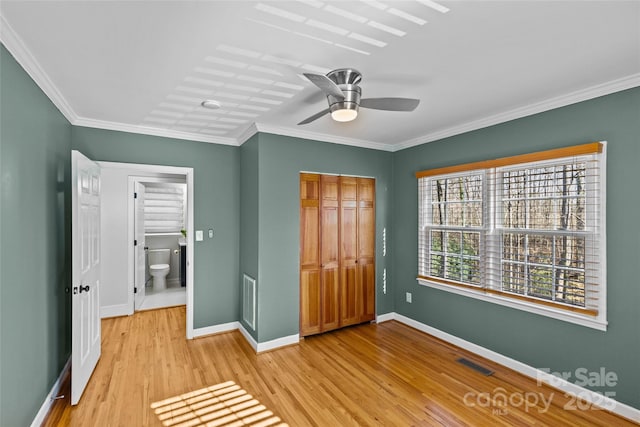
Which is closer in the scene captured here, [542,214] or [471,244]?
[542,214]

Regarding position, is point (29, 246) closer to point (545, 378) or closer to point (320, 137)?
point (320, 137)

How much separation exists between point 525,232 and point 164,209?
624cm

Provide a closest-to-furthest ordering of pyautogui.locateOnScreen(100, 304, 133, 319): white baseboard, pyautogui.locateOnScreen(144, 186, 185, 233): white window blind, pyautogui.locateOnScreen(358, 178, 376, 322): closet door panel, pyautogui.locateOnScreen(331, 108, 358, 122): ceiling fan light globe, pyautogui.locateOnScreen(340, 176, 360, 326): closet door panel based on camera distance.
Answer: pyautogui.locateOnScreen(331, 108, 358, 122): ceiling fan light globe, pyautogui.locateOnScreen(340, 176, 360, 326): closet door panel, pyautogui.locateOnScreen(358, 178, 376, 322): closet door panel, pyautogui.locateOnScreen(100, 304, 133, 319): white baseboard, pyautogui.locateOnScreen(144, 186, 185, 233): white window blind

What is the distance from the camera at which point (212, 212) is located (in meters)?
4.02

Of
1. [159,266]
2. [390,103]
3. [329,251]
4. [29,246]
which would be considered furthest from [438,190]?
[159,266]

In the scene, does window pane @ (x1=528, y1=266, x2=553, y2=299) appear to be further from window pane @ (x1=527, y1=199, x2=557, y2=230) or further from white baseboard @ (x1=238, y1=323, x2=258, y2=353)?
white baseboard @ (x1=238, y1=323, x2=258, y2=353)

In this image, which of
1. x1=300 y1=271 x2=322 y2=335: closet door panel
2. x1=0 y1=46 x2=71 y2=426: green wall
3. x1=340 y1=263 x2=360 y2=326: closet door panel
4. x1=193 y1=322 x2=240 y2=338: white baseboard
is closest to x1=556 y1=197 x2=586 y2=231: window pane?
x1=340 y1=263 x2=360 y2=326: closet door panel

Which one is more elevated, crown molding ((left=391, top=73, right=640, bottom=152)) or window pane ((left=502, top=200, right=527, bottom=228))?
crown molding ((left=391, top=73, right=640, bottom=152))

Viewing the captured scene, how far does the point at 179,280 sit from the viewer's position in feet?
21.2

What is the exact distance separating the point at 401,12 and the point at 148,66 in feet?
5.54

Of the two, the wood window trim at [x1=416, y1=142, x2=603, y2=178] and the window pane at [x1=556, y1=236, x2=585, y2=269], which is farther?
the window pane at [x1=556, y1=236, x2=585, y2=269]

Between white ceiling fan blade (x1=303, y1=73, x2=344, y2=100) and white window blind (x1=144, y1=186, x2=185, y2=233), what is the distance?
5.47 metres

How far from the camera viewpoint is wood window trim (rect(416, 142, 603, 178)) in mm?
2506

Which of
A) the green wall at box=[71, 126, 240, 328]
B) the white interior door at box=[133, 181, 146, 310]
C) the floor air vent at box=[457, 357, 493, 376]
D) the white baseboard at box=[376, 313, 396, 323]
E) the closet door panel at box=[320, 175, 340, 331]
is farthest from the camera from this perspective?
the white interior door at box=[133, 181, 146, 310]
